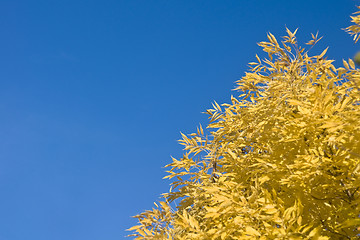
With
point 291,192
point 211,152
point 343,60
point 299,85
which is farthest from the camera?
point 211,152

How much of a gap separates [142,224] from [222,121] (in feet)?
7.47

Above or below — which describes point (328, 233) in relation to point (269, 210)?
below

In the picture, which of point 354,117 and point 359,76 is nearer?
point 354,117

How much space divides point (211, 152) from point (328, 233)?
8.56ft

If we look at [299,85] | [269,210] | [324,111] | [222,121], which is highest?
[222,121]

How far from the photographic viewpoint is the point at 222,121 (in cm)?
670

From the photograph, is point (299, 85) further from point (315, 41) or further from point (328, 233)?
point (328, 233)

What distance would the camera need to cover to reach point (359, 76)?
4223 mm

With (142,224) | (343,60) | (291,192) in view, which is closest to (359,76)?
(343,60)

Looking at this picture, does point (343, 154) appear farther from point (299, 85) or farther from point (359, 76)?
point (299, 85)

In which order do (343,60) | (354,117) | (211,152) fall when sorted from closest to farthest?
(354,117) → (343,60) → (211,152)

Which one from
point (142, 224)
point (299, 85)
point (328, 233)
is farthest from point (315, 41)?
point (142, 224)

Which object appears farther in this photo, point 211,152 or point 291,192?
point 211,152

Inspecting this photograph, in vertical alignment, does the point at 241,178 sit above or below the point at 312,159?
above
